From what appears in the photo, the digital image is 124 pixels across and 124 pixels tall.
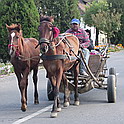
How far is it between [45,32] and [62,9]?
25.3 metres

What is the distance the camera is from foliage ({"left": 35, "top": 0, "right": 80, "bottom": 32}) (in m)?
33.1

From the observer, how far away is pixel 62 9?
110ft

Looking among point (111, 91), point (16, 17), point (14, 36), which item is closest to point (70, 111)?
point (111, 91)

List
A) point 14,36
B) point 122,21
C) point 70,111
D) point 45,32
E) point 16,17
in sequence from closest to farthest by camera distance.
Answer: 1. point 45,32
2. point 14,36
3. point 70,111
4. point 16,17
5. point 122,21

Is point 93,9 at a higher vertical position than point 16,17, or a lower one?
higher

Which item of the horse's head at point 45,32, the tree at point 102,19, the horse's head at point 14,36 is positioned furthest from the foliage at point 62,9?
the horse's head at point 45,32

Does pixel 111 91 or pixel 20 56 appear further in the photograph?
pixel 111 91

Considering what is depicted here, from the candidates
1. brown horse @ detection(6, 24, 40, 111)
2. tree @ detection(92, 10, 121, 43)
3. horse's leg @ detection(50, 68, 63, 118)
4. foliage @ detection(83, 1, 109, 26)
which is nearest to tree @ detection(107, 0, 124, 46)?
foliage @ detection(83, 1, 109, 26)

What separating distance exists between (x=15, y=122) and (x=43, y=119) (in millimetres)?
637

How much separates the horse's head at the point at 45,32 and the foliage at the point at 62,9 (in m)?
24.3

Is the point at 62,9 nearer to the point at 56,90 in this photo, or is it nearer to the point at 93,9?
the point at 93,9

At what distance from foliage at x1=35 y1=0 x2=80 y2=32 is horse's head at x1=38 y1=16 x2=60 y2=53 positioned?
24307 millimetres

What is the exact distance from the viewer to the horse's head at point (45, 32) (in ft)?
27.0

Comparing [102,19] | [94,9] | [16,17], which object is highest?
[94,9]
